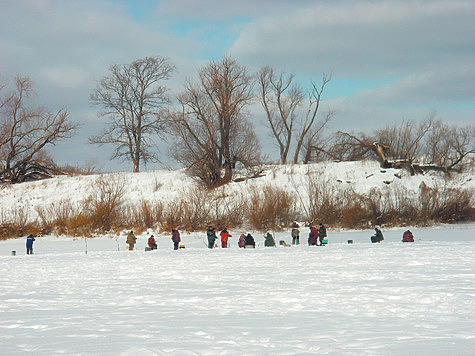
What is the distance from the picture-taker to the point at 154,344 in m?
7.45

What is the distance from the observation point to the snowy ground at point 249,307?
7348mm

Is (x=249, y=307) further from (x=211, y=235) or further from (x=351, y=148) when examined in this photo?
(x=351, y=148)

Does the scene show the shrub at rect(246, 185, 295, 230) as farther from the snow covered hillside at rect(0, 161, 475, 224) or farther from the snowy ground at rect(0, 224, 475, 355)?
the snowy ground at rect(0, 224, 475, 355)

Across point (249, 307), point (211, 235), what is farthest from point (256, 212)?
point (249, 307)

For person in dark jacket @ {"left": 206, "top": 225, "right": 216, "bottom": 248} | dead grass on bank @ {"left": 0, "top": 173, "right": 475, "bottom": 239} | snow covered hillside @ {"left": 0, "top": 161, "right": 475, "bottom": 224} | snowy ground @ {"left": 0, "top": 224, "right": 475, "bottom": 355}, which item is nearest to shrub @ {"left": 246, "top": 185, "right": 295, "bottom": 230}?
dead grass on bank @ {"left": 0, "top": 173, "right": 475, "bottom": 239}

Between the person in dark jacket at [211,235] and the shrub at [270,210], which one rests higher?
the shrub at [270,210]

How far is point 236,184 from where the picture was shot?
4600 cm

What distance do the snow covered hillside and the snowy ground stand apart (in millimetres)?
25615

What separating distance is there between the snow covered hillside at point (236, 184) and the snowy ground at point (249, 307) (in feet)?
84.0

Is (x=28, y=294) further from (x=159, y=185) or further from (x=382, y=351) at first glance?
(x=159, y=185)

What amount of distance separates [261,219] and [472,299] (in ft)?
101

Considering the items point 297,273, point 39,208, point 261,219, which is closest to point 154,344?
point 297,273

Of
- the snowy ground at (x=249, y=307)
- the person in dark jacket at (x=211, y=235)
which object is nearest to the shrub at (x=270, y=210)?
the person in dark jacket at (x=211, y=235)

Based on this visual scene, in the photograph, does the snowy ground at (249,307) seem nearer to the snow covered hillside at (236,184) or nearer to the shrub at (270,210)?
the shrub at (270,210)
